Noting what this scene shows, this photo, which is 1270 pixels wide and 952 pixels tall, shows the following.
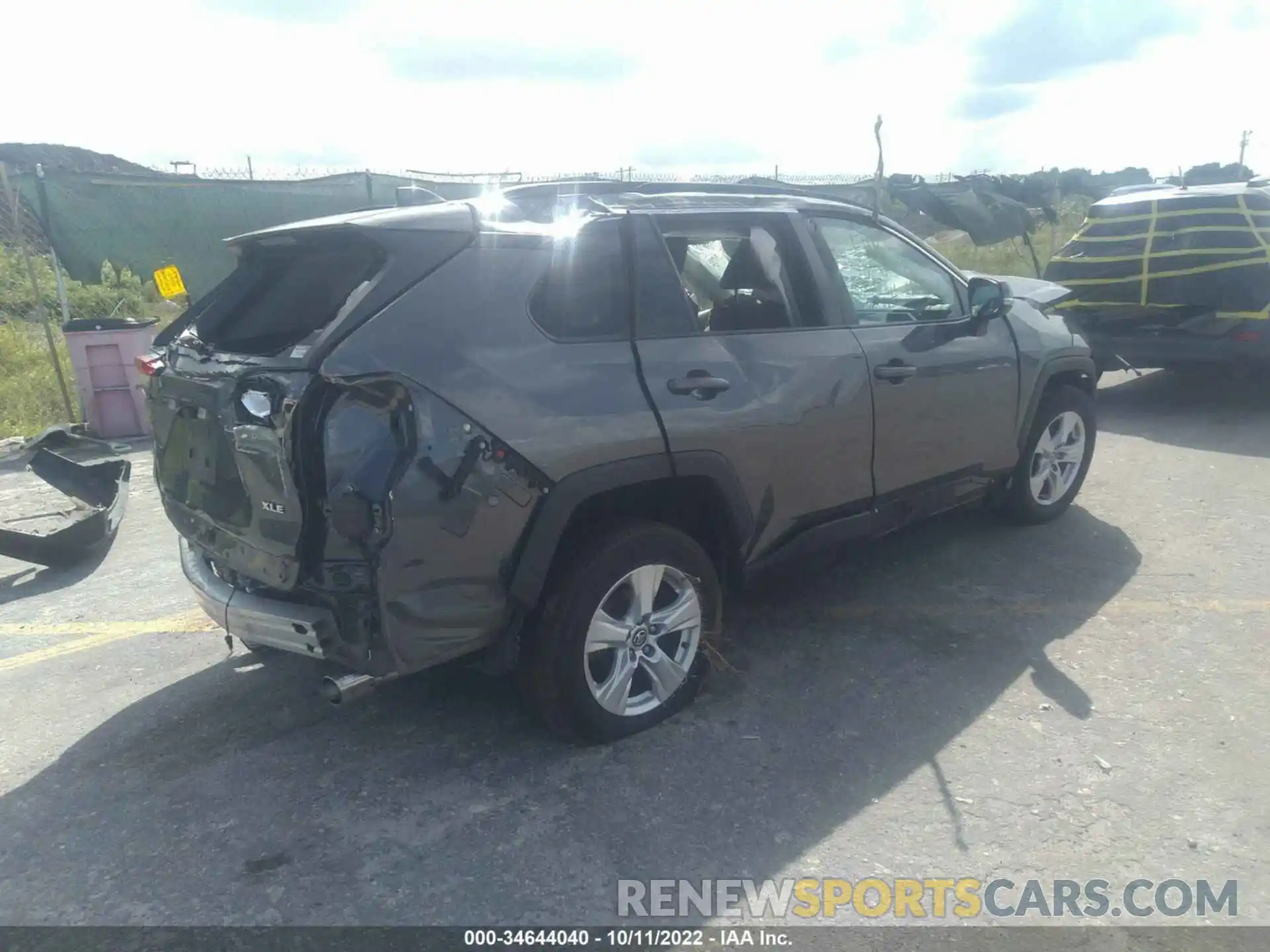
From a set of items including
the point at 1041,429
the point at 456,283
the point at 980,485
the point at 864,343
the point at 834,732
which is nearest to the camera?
the point at 456,283

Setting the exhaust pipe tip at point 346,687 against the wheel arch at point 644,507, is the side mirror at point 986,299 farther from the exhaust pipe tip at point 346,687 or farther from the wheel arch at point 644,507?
the exhaust pipe tip at point 346,687

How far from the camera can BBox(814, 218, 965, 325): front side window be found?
4.23m

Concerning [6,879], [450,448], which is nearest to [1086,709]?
[450,448]

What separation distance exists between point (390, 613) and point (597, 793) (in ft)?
3.02

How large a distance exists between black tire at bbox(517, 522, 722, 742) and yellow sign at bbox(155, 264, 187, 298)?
8.26 meters

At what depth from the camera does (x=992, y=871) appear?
9.01ft

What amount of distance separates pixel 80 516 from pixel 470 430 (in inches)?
155

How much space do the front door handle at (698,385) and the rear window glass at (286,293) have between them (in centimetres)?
107

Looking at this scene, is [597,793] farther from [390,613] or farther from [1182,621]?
[1182,621]

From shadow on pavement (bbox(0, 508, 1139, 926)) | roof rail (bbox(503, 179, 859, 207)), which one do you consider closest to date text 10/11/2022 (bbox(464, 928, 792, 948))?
shadow on pavement (bbox(0, 508, 1139, 926))

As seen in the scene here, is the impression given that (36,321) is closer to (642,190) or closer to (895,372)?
(642,190)

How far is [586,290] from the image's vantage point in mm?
3318

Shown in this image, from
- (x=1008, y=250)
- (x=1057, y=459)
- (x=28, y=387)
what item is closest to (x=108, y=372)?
(x=28, y=387)

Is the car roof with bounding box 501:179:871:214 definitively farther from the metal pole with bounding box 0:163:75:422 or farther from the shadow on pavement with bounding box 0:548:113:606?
the metal pole with bounding box 0:163:75:422
